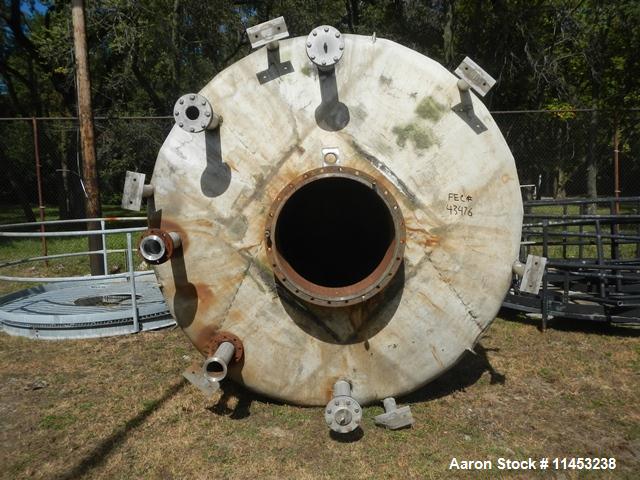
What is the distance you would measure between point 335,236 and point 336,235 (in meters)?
0.02

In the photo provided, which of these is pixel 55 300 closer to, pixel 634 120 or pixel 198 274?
pixel 198 274

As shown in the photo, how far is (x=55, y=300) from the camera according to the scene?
716 cm

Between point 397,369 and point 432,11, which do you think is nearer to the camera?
point 397,369

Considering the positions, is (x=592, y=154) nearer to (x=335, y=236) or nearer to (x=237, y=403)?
(x=335, y=236)

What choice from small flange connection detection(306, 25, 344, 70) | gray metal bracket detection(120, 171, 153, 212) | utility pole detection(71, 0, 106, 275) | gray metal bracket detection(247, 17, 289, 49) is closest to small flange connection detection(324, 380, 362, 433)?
gray metal bracket detection(120, 171, 153, 212)

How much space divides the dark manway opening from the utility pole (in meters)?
4.54

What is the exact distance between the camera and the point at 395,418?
11.7 ft

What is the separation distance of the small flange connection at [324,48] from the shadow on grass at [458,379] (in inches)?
96.6

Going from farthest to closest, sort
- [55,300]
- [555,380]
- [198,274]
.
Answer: [55,300]
[555,380]
[198,274]

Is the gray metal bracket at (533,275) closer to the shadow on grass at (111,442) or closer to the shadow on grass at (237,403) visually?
the shadow on grass at (237,403)

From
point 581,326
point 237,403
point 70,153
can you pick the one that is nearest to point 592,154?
point 581,326

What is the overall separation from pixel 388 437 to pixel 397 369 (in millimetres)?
478

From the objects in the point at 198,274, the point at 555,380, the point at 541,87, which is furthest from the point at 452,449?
the point at 541,87

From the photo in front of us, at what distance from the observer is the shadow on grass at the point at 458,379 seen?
4148 mm
